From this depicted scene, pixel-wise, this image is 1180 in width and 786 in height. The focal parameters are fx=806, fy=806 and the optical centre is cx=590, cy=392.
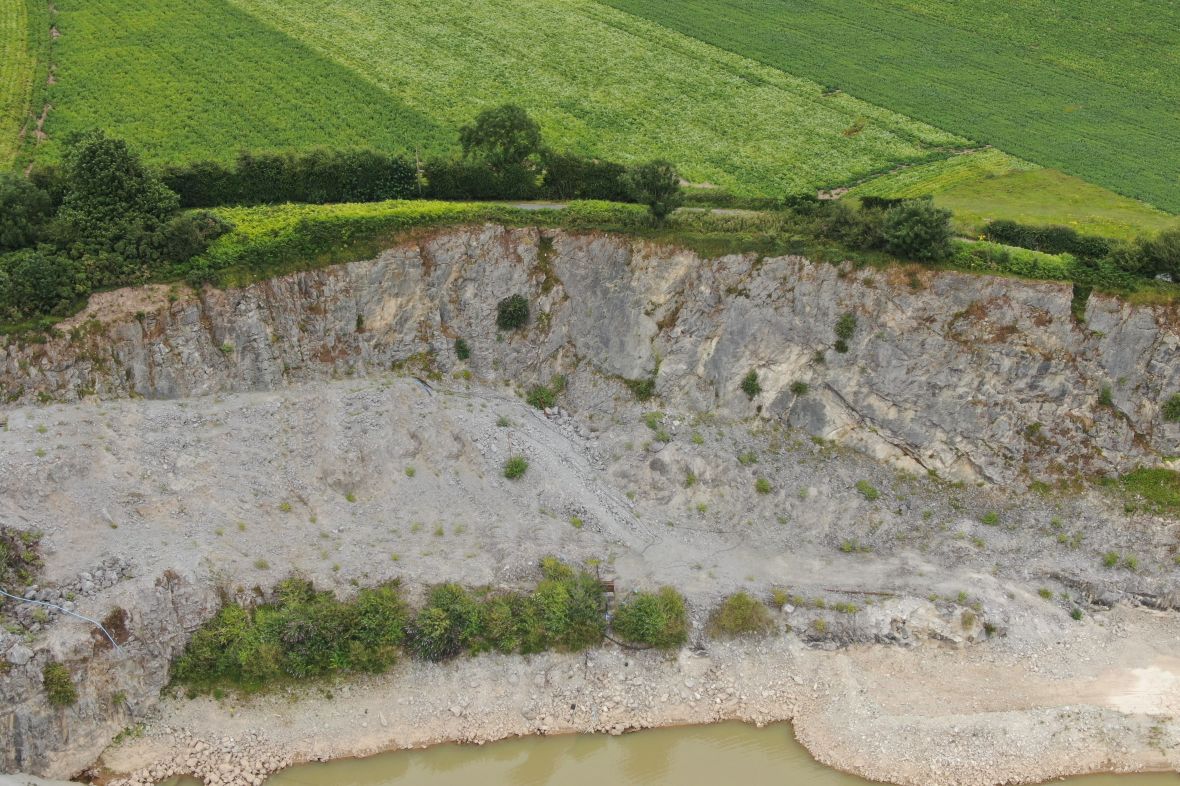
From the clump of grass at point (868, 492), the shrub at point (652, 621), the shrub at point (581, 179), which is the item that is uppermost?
the shrub at point (581, 179)

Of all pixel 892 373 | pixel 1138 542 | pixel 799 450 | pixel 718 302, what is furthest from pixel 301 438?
pixel 1138 542

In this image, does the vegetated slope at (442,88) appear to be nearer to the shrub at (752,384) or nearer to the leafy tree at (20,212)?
the leafy tree at (20,212)

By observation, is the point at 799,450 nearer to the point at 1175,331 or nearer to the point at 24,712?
the point at 1175,331

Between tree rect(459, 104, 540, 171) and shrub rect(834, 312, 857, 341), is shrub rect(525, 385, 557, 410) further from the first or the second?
shrub rect(834, 312, 857, 341)

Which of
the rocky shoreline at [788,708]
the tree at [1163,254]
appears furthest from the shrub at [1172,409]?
the rocky shoreline at [788,708]

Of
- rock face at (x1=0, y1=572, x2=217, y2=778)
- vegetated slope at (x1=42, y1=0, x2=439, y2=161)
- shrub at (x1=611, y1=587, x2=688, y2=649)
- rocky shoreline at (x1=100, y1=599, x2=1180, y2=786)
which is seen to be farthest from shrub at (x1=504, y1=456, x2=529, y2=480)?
vegetated slope at (x1=42, y1=0, x2=439, y2=161)

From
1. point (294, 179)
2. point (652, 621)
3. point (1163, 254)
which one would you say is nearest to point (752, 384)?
point (652, 621)
